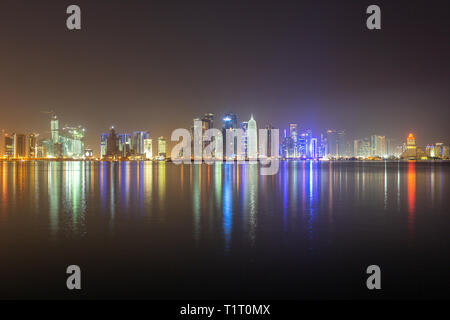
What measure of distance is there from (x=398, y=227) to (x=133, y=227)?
12.2 m

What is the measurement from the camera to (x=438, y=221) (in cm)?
1903

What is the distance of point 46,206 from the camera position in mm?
23734

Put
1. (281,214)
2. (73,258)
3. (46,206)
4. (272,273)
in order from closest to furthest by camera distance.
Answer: (272,273), (73,258), (281,214), (46,206)

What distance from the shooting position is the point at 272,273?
10.9 m

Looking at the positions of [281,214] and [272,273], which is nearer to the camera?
[272,273]

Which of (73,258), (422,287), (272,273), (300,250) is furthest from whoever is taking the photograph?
(300,250)

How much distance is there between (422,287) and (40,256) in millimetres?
11595

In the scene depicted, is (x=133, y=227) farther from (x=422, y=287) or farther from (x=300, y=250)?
(x=422, y=287)

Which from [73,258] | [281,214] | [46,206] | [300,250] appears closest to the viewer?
[73,258]
